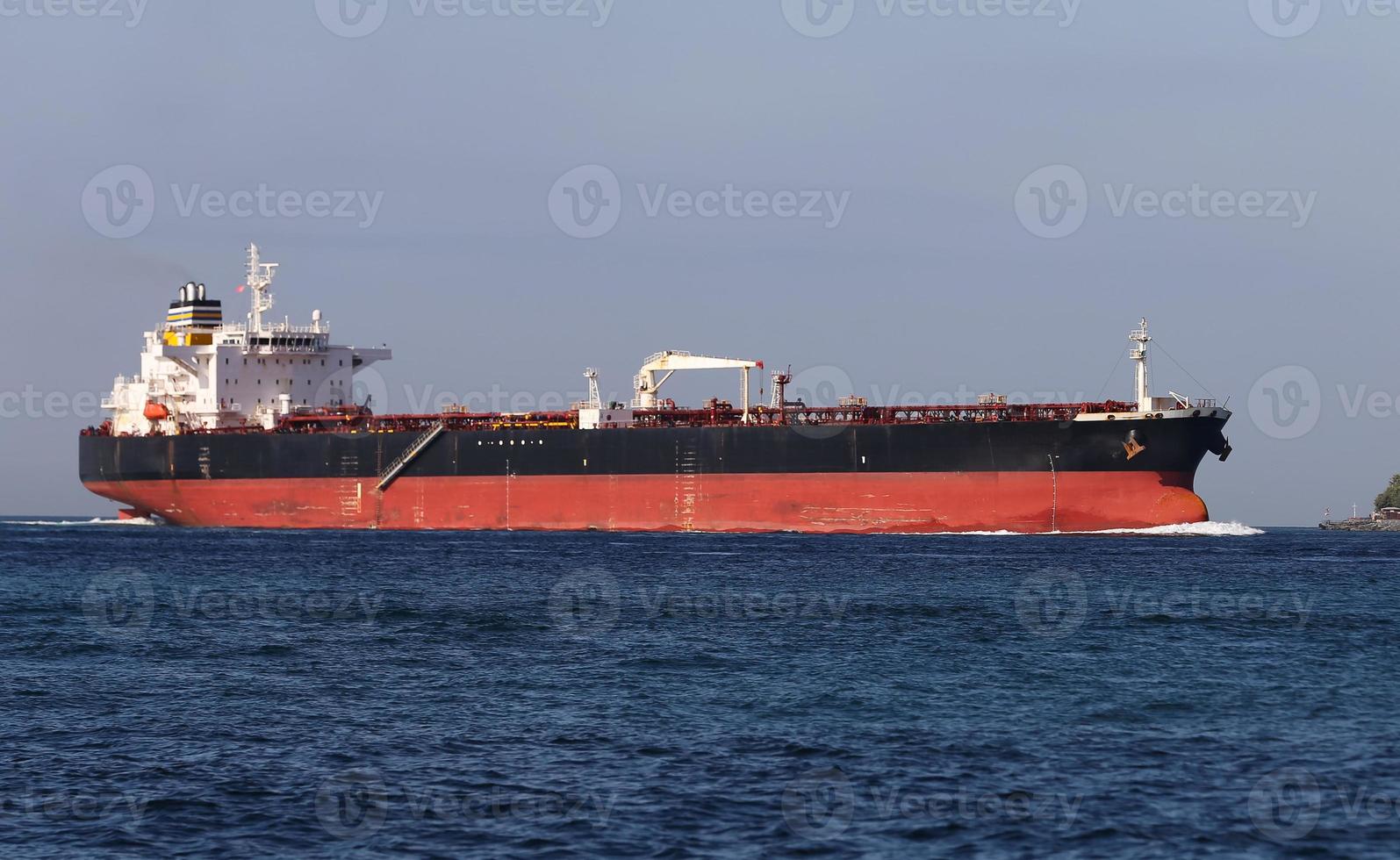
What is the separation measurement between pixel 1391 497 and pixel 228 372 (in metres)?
108

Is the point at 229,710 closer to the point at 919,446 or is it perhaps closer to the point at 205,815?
the point at 205,815

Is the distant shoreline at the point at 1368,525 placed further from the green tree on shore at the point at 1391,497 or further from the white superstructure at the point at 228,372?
the white superstructure at the point at 228,372

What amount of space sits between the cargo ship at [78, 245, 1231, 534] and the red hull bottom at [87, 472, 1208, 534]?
7 centimetres

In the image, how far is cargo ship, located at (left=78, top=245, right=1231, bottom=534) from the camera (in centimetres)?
4712

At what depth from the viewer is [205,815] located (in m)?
13.0

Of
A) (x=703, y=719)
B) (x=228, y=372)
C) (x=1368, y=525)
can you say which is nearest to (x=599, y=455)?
(x=228, y=372)

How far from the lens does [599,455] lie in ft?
177

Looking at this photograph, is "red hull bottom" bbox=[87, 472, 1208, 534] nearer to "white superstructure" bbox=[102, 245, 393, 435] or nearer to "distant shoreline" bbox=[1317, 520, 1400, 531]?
"white superstructure" bbox=[102, 245, 393, 435]

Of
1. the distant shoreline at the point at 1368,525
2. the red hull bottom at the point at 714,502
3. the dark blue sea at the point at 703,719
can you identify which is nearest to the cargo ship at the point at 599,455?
the red hull bottom at the point at 714,502

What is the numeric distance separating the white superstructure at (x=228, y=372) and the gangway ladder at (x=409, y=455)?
30.2ft

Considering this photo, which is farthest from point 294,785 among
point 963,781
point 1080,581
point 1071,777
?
point 1080,581

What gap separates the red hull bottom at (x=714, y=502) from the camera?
155ft

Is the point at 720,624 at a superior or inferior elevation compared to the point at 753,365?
inferior

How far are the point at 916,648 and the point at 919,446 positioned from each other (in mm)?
25774
